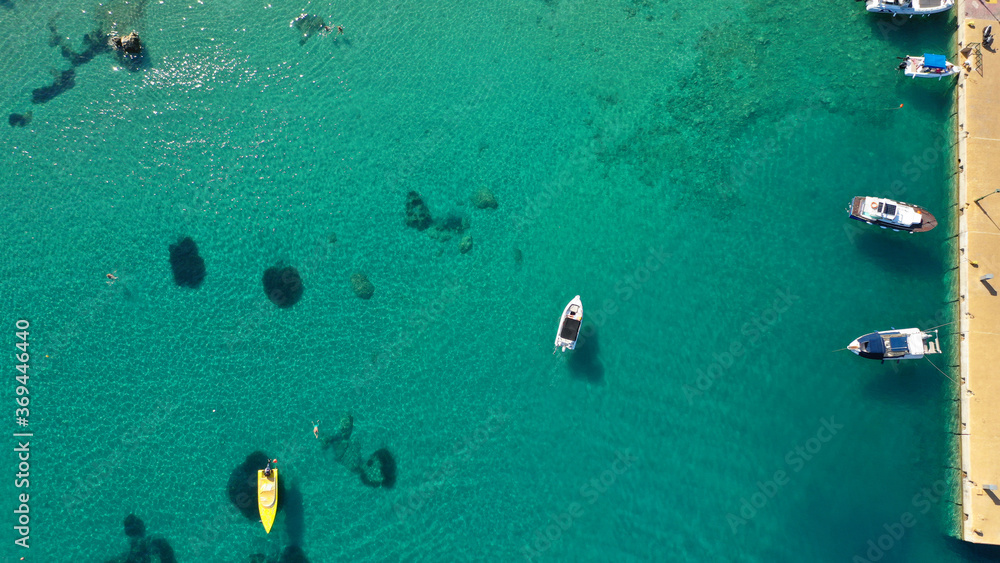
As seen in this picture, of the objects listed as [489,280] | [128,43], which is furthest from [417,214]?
[128,43]

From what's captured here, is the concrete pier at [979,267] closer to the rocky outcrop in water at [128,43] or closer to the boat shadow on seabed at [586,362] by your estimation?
the boat shadow on seabed at [586,362]

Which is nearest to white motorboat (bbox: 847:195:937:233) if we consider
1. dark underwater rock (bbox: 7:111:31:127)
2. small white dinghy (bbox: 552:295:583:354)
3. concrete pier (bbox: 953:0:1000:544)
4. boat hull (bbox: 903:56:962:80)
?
concrete pier (bbox: 953:0:1000:544)

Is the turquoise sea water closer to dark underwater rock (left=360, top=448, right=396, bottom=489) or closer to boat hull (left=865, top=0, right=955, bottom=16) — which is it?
dark underwater rock (left=360, top=448, right=396, bottom=489)

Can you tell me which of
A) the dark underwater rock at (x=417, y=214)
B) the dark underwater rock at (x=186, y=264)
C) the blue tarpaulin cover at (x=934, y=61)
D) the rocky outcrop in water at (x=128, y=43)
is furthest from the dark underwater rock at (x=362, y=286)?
the blue tarpaulin cover at (x=934, y=61)

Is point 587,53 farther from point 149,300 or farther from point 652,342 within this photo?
point 149,300

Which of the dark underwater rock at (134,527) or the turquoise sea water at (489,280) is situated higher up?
the turquoise sea water at (489,280)

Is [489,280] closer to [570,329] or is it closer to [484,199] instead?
[484,199]
